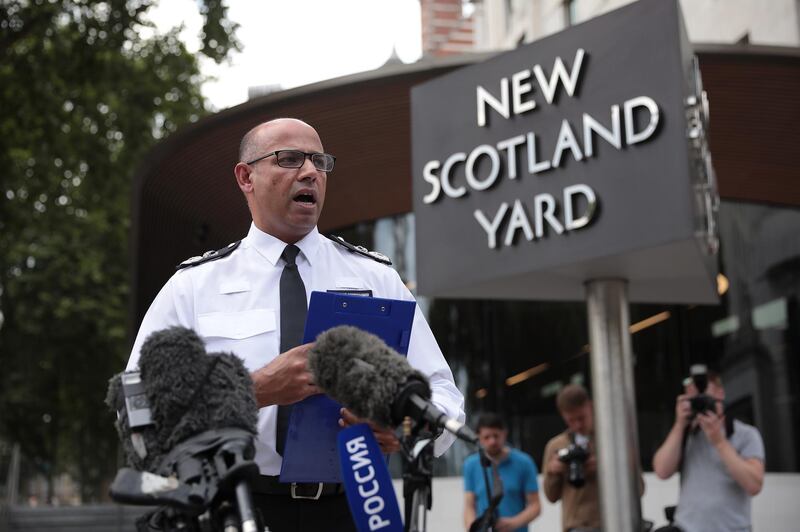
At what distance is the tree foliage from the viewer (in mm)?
13562

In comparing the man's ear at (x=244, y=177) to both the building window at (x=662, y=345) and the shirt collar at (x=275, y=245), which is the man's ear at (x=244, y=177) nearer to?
the shirt collar at (x=275, y=245)

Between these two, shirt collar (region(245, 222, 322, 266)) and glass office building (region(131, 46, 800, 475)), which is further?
glass office building (region(131, 46, 800, 475))

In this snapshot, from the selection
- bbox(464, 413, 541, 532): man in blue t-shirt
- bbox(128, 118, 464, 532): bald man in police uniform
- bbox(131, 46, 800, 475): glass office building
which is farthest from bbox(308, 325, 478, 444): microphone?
bbox(131, 46, 800, 475): glass office building

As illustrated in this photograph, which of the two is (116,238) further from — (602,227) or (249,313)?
(249,313)

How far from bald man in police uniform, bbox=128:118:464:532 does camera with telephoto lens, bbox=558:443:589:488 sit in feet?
15.3

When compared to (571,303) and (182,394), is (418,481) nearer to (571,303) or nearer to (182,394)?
(182,394)

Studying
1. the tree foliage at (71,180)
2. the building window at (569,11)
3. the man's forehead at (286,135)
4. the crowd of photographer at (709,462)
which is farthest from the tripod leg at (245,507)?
the building window at (569,11)

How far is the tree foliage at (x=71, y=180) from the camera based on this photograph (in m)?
13.6

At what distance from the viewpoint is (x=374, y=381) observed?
209 cm

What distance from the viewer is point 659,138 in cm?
802

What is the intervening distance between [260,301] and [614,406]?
6.28m

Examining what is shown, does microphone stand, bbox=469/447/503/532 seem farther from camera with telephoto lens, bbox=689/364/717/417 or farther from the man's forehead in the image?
camera with telephoto lens, bbox=689/364/717/417

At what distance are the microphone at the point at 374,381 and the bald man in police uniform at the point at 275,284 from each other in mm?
519

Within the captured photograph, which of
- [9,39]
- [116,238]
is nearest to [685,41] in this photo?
[9,39]
